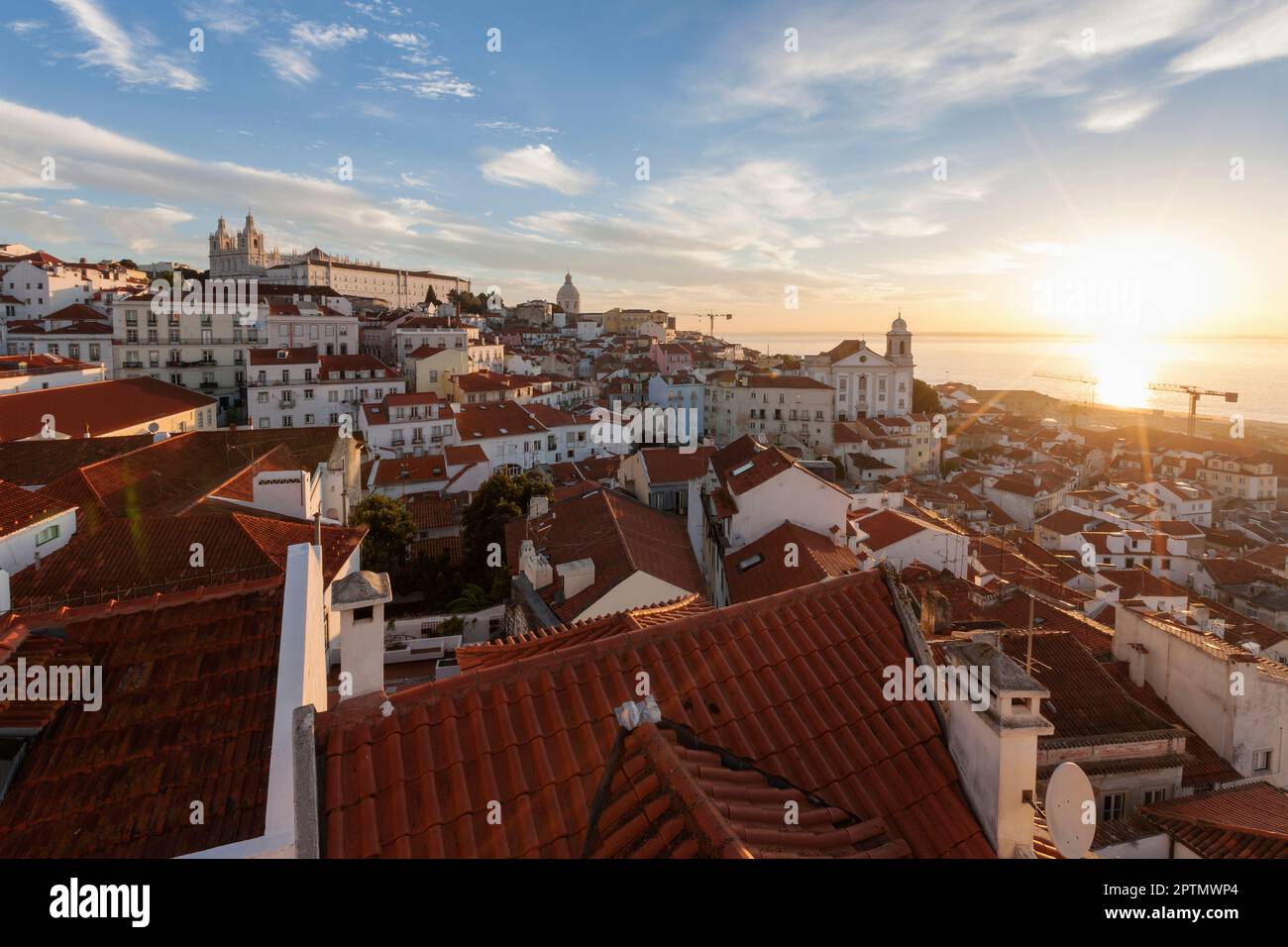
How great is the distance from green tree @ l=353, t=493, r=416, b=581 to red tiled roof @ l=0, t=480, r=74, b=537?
1017 cm

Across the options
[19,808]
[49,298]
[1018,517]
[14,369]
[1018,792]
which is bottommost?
[1018,517]

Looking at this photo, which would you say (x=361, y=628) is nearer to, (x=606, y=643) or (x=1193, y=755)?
(x=606, y=643)

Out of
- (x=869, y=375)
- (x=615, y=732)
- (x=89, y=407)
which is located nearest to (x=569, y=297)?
(x=869, y=375)

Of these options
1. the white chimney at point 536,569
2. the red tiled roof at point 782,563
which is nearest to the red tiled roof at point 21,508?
the white chimney at point 536,569

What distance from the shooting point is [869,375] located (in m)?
71.2

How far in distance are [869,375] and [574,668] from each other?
2810 inches

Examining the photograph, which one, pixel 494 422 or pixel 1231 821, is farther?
pixel 494 422

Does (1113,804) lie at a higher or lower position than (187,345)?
lower

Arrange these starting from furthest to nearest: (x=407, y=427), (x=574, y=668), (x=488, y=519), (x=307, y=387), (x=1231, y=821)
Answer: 1. (x=307, y=387)
2. (x=407, y=427)
3. (x=488, y=519)
4. (x=1231, y=821)
5. (x=574, y=668)
